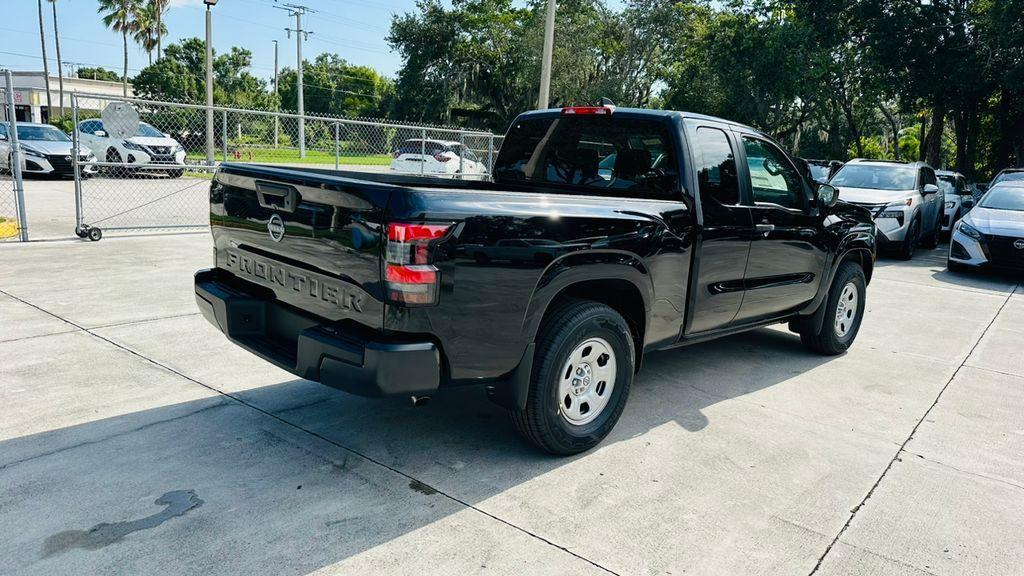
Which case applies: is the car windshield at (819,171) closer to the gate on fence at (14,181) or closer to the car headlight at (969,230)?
the car headlight at (969,230)

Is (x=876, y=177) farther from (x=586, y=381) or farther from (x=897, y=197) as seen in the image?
(x=586, y=381)

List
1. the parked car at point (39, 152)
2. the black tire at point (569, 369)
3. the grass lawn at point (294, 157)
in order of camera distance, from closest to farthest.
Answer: the black tire at point (569, 369), the grass lawn at point (294, 157), the parked car at point (39, 152)

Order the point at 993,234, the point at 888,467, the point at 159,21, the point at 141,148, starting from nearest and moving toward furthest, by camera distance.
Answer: the point at 888,467
the point at 993,234
the point at 141,148
the point at 159,21

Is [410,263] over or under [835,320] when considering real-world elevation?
over

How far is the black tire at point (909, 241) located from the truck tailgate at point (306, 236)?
12139 mm

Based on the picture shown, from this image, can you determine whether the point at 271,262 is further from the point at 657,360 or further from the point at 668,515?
the point at 657,360

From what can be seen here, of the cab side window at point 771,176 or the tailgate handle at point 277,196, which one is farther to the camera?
the cab side window at point 771,176

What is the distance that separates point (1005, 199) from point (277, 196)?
12.6m

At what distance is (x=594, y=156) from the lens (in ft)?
15.3

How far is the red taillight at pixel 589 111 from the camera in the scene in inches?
177

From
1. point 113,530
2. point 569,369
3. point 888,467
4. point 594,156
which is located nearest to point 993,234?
point 888,467

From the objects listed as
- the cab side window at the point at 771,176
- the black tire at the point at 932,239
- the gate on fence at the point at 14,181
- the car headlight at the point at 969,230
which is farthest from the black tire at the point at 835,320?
the black tire at the point at 932,239

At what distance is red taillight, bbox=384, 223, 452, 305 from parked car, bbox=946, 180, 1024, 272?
10918 millimetres

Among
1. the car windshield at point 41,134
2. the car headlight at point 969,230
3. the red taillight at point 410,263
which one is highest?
the red taillight at point 410,263
